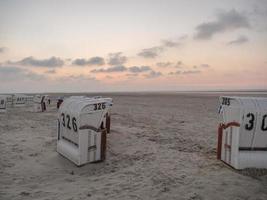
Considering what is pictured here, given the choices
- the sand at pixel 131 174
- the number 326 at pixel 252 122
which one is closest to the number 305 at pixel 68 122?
the sand at pixel 131 174

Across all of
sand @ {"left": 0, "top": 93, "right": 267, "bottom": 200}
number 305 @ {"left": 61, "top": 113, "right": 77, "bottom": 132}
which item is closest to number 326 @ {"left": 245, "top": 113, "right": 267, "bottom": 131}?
sand @ {"left": 0, "top": 93, "right": 267, "bottom": 200}

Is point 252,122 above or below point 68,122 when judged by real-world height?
above

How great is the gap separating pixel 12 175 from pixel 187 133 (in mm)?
8241

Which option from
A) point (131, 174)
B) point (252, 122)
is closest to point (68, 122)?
point (131, 174)

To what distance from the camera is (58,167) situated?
829 cm

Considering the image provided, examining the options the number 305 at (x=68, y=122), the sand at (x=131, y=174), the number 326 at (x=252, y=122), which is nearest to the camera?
the sand at (x=131, y=174)

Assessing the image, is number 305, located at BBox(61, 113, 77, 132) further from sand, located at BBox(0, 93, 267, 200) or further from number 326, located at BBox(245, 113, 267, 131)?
number 326, located at BBox(245, 113, 267, 131)

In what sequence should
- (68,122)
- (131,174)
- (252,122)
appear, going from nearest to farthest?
(131,174) < (252,122) < (68,122)

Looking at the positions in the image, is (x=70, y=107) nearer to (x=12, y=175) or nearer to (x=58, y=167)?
(x=58, y=167)

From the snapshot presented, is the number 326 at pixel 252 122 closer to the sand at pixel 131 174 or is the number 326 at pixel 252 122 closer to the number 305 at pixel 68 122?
the sand at pixel 131 174

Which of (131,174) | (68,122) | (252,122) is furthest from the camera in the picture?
(68,122)

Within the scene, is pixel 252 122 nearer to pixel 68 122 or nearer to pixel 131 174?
pixel 131 174

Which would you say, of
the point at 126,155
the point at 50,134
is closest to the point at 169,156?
the point at 126,155

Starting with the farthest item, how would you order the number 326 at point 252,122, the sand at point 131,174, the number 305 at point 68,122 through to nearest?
1. the number 305 at point 68,122
2. the number 326 at point 252,122
3. the sand at point 131,174
